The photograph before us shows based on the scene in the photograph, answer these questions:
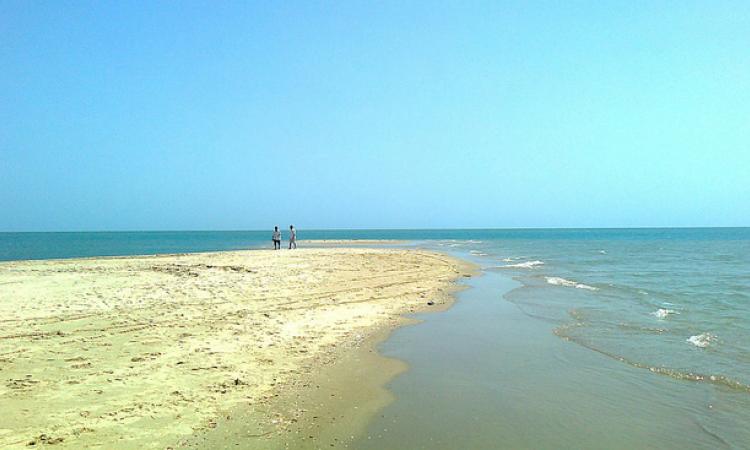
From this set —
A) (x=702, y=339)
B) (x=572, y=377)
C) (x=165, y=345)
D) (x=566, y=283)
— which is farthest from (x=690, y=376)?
(x=566, y=283)

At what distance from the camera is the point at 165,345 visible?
9477mm

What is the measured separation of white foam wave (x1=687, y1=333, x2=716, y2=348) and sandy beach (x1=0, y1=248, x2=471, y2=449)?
280 inches

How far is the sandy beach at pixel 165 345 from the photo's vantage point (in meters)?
6.11

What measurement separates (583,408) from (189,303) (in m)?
11.2

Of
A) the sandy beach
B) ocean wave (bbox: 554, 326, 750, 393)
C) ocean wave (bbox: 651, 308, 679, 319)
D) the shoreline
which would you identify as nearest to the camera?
the shoreline

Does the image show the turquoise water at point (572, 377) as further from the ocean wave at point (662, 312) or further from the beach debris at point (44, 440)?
the beach debris at point (44, 440)

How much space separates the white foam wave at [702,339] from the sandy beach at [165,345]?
23.3 feet

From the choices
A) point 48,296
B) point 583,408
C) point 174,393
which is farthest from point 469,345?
point 48,296

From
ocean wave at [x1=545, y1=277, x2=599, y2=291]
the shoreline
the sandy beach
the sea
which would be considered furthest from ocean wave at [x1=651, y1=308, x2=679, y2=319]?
the shoreline

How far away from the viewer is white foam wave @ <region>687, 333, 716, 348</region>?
35.7ft

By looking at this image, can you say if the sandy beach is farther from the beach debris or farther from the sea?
the sea

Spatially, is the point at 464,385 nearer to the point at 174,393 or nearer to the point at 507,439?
the point at 507,439

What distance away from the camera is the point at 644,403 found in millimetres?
7332

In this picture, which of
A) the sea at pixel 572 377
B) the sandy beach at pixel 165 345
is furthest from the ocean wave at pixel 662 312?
the sandy beach at pixel 165 345
